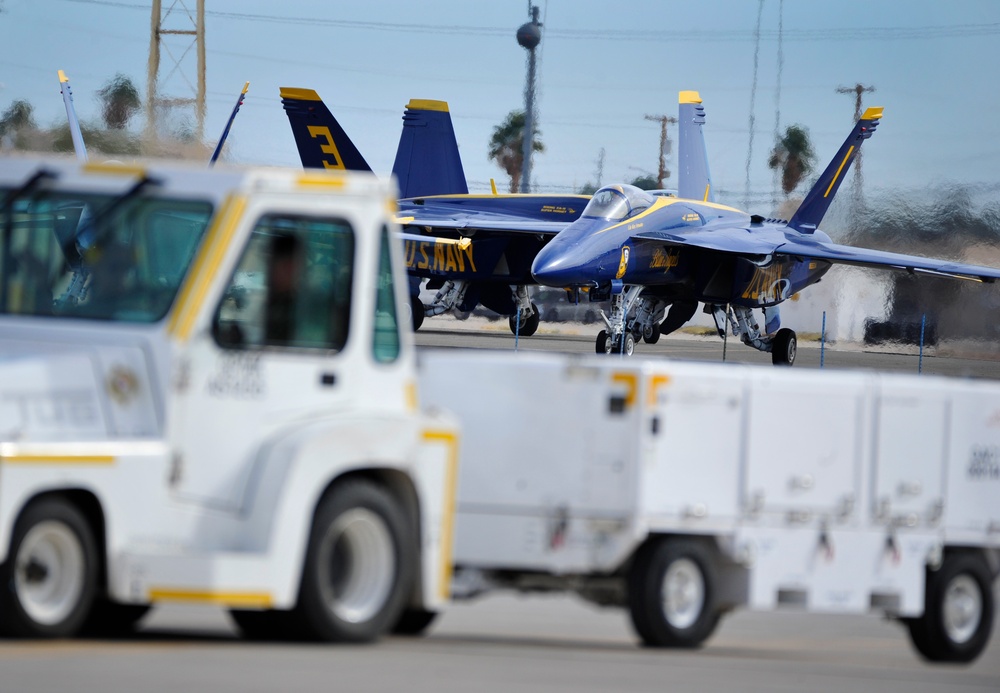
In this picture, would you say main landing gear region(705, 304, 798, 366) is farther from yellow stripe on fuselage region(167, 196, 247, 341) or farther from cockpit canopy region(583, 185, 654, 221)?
yellow stripe on fuselage region(167, 196, 247, 341)

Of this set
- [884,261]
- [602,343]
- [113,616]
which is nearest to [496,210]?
[602,343]

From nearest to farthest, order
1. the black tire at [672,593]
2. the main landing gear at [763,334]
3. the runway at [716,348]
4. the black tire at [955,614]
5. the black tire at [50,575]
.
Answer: the black tire at [50,575] → the black tire at [672,593] → the black tire at [955,614] → the main landing gear at [763,334] → the runway at [716,348]

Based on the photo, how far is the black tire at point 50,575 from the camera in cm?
700

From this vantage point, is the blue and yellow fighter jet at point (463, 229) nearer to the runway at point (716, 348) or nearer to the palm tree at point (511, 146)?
the runway at point (716, 348)

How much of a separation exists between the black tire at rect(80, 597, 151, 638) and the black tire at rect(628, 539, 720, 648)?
2499 mm

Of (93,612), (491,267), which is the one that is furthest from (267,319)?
(491,267)

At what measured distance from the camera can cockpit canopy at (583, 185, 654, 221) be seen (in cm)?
3231

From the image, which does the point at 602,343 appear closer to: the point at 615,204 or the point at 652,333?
the point at 615,204

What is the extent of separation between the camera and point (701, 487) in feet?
28.0

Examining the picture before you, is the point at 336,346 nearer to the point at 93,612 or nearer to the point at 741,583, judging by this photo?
the point at 93,612

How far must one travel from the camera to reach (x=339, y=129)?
41.0 m

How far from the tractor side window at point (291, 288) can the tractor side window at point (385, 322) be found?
203 mm

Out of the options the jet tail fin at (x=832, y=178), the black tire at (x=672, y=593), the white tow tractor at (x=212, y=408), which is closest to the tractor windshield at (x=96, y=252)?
the white tow tractor at (x=212, y=408)

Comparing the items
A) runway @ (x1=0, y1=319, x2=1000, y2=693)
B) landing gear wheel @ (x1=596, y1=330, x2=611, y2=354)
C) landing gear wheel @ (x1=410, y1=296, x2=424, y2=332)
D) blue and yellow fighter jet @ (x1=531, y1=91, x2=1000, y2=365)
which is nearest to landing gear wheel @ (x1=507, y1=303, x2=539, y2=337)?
landing gear wheel @ (x1=410, y1=296, x2=424, y2=332)
